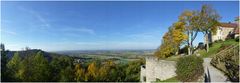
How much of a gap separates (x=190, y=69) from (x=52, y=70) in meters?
21.8

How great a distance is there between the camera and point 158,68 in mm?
18422

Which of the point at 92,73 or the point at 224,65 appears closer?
the point at 224,65

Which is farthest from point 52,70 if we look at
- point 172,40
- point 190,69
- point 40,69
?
point 190,69

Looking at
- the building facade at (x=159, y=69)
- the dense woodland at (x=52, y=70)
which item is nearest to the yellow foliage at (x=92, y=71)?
the dense woodland at (x=52, y=70)

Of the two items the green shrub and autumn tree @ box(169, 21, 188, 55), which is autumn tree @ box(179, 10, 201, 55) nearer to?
autumn tree @ box(169, 21, 188, 55)

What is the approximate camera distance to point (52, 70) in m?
31.5

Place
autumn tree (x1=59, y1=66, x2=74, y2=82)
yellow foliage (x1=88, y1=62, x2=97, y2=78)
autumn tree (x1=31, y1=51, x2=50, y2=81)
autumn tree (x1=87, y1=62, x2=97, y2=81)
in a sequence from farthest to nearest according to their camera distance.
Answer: yellow foliage (x1=88, y1=62, x2=97, y2=78)
autumn tree (x1=87, y1=62, x2=97, y2=81)
autumn tree (x1=59, y1=66, x2=74, y2=82)
autumn tree (x1=31, y1=51, x2=50, y2=81)

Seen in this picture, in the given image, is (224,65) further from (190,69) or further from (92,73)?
(92,73)

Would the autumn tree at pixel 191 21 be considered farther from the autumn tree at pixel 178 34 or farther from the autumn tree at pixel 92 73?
the autumn tree at pixel 92 73

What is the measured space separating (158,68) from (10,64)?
18747 mm

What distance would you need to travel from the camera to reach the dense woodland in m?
27.1

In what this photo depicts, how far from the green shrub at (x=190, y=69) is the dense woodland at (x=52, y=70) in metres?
15.0

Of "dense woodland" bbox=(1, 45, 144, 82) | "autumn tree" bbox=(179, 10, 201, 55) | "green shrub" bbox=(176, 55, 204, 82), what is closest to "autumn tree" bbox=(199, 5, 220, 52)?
"autumn tree" bbox=(179, 10, 201, 55)

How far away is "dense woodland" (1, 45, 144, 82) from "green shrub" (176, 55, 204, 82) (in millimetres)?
15036
